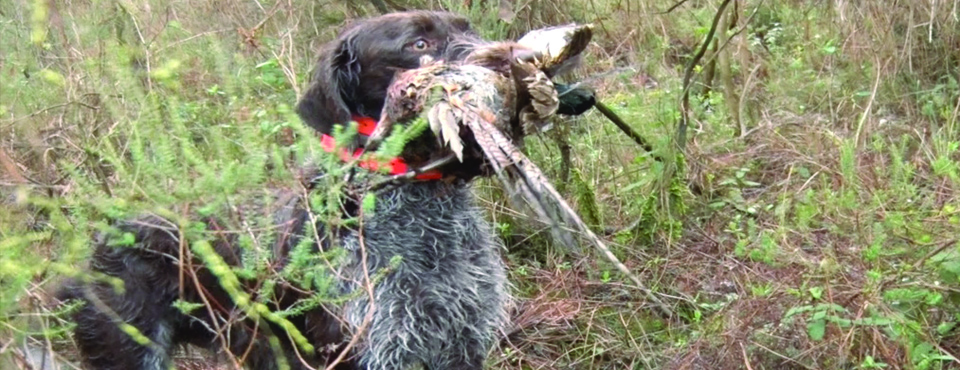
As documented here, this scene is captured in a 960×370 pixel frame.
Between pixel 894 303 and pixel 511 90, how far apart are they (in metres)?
1.64

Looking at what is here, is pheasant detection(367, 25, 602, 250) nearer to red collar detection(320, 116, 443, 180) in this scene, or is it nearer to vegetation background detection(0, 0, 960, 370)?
red collar detection(320, 116, 443, 180)

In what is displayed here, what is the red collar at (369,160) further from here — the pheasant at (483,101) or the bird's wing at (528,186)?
the bird's wing at (528,186)

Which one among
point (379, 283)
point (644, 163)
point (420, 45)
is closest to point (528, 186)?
point (379, 283)

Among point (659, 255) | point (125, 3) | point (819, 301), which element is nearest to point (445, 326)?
point (819, 301)

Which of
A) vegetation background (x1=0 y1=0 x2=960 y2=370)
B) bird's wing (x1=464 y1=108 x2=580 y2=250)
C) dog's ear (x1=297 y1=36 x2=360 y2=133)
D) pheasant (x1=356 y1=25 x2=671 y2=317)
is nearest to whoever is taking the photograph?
bird's wing (x1=464 y1=108 x2=580 y2=250)

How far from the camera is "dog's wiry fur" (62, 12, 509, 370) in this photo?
3807 mm

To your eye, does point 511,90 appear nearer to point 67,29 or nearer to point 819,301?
point 819,301

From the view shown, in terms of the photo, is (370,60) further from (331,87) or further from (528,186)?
(528,186)

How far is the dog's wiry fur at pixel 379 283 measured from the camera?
3.81 m

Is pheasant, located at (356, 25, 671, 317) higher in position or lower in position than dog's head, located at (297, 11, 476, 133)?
higher

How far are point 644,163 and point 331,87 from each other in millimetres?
2210

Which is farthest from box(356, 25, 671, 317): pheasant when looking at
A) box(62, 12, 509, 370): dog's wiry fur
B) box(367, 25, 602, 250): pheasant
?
box(62, 12, 509, 370): dog's wiry fur

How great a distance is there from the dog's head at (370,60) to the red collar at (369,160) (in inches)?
2.6

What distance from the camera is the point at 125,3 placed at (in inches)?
219
